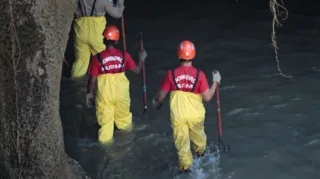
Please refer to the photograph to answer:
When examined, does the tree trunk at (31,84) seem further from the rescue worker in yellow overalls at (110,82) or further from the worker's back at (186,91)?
the rescue worker in yellow overalls at (110,82)

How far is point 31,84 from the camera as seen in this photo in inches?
247

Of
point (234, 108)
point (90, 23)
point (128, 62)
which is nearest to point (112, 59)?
point (128, 62)

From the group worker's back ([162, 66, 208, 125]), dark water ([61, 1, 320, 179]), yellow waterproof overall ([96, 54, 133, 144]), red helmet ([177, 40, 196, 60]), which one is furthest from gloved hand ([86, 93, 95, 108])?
red helmet ([177, 40, 196, 60])

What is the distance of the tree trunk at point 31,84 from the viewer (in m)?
6.07

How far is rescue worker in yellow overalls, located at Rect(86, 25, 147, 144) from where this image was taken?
8.37 meters

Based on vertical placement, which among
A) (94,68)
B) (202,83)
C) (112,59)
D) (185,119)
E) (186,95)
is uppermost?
(112,59)

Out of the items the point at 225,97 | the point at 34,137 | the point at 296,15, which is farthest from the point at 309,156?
the point at 296,15

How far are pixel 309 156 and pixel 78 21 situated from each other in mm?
4575

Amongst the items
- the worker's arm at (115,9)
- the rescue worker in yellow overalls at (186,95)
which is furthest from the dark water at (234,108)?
the worker's arm at (115,9)

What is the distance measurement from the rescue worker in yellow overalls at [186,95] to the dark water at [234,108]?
630mm

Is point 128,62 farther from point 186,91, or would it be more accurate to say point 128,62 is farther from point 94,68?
point 186,91

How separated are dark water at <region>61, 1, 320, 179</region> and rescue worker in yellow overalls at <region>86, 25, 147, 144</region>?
388mm

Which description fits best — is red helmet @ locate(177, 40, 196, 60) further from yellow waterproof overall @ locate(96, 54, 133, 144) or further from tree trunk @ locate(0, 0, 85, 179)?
tree trunk @ locate(0, 0, 85, 179)

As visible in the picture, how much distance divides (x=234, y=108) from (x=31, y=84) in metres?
4.57
